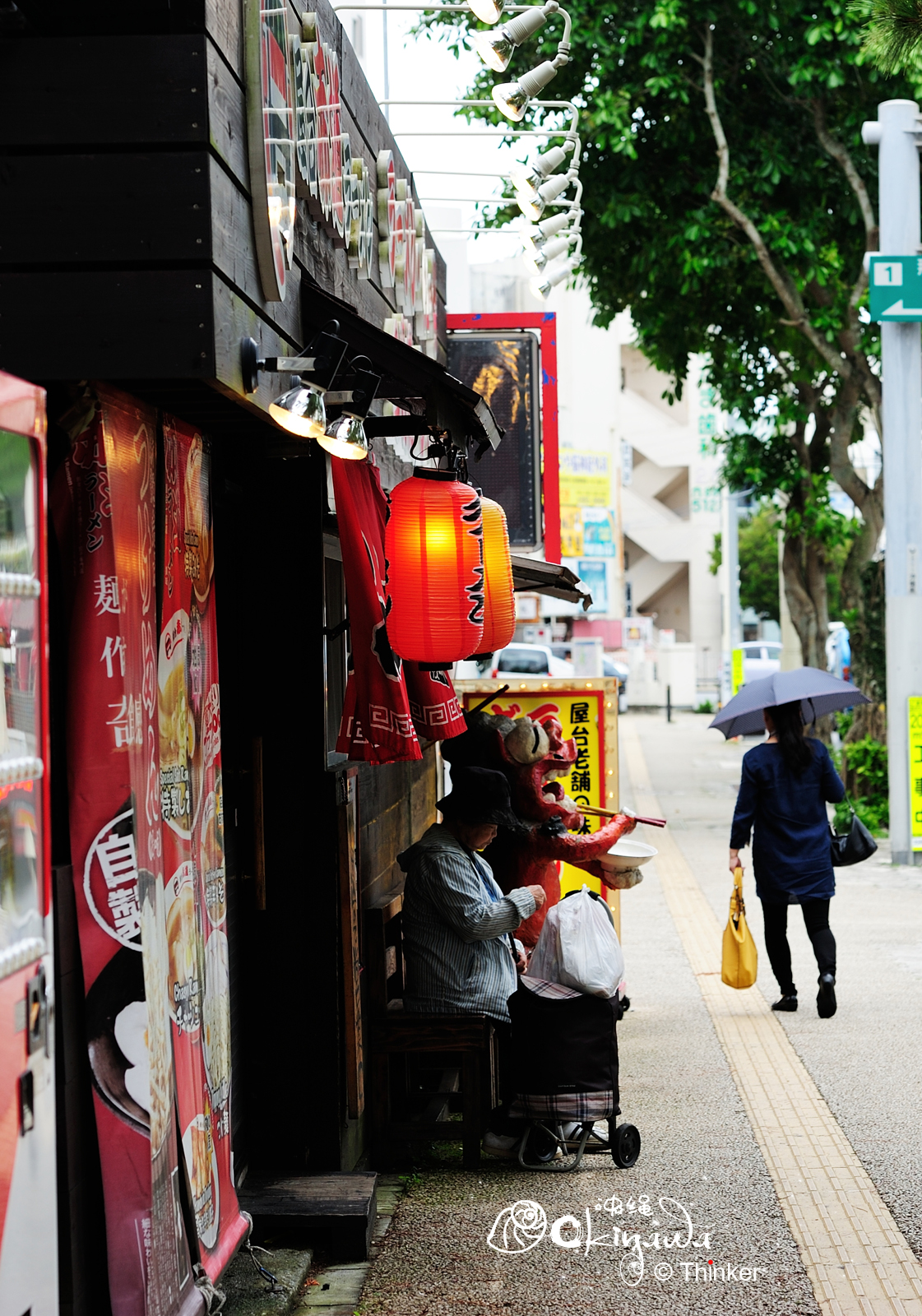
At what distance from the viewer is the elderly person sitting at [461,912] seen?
5.80m

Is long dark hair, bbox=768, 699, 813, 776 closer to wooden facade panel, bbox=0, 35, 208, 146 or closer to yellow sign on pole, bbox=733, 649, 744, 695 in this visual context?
wooden facade panel, bbox=0, 35, 208, 146

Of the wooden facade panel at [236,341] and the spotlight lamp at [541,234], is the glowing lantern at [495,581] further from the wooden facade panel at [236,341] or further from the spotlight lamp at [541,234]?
the spotlight lamp at [541,234]

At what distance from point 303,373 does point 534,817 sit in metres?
3.56

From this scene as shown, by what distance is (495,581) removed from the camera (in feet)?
19.7

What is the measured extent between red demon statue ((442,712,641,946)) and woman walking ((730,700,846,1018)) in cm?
133

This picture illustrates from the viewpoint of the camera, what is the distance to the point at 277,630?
17.5ft

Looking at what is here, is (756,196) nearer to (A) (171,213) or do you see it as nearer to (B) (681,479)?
(A) (171,213)

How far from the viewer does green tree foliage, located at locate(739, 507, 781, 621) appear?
216ft

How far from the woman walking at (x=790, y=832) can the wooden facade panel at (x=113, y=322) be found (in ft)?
17.2

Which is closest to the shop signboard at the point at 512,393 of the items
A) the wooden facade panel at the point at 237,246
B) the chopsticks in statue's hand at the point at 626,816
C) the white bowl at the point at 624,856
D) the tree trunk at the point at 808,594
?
the chopsticks in statue's hand at the point at 626,816

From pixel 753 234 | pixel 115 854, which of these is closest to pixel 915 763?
pixel 753 234

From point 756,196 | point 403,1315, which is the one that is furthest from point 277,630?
point 756,196

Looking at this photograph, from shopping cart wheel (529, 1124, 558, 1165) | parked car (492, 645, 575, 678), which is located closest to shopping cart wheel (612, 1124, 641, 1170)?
shopping cart wheel (529, 1124, 558, 1165)

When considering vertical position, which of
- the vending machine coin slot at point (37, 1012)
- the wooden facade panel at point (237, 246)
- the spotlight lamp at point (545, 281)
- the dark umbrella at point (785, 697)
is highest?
the spotlight lamp at point (545, 281)
